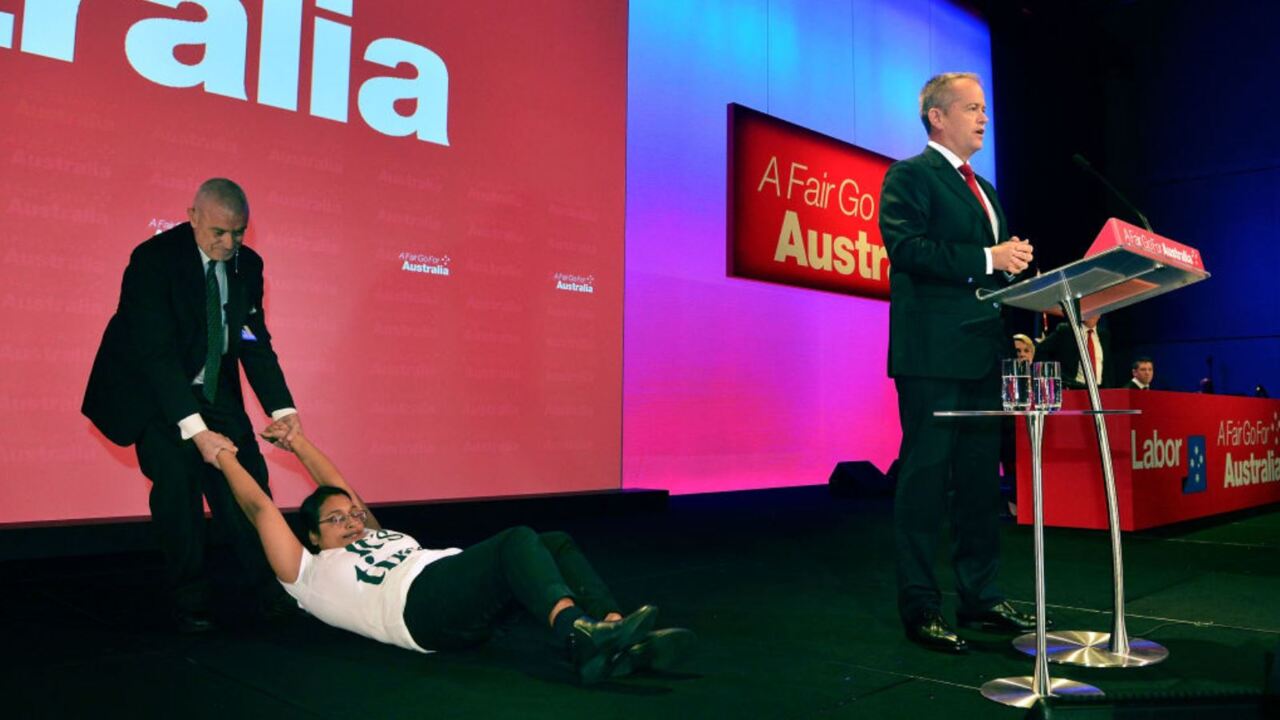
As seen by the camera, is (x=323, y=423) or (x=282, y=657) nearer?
(x=282, y=657)

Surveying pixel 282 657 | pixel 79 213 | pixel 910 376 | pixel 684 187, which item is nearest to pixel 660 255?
pixel 684 187

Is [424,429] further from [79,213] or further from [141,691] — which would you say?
[141,691]

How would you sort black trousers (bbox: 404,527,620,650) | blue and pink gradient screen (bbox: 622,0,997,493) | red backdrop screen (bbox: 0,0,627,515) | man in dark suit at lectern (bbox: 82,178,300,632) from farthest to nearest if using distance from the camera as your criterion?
blue and pink gradient screen (bbox: 622,0,997,493)
red backdrop screen (bbox: 0,0,627,515)
man in dark suit at lectern (bbox: 82,178,300,632)
black trousers (bbox: 404,527,620,650)

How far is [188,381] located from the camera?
2.57m

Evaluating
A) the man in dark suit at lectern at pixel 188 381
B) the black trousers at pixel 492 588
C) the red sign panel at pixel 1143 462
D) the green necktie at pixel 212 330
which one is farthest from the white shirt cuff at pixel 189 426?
the red sign panel at pixel 1143 462

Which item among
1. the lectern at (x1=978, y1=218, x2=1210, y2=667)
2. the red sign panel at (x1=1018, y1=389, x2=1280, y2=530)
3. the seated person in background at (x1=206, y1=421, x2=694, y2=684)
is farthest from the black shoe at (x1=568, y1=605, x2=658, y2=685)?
the red sign panel at (x1=1018, y1=389, x2=1280, y2=530)

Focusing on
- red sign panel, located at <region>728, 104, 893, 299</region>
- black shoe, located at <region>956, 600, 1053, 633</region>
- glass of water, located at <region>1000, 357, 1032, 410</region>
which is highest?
red sign panel, located at <region>728, 104, 893, 299</region>

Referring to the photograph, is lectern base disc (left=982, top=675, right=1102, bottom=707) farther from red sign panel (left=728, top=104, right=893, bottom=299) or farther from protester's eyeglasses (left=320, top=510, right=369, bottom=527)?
red sign panel (left=728, top=104, right=893, bottom=299)

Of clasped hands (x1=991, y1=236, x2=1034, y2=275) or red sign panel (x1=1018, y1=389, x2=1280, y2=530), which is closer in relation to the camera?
clasped hands (x1=991, y1=236, x2=1034, y2=275)

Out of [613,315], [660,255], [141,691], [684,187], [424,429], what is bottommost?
[141,691]

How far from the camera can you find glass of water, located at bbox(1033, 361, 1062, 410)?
1869 millimetres

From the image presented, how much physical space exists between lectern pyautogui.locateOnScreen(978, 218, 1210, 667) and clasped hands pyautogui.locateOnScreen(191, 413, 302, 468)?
5.68ft

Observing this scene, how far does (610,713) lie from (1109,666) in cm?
118

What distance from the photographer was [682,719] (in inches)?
67.8
